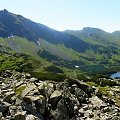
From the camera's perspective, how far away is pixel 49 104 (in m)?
41.0

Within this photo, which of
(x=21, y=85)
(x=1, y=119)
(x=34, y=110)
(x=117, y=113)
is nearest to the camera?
(x=1, y=119)

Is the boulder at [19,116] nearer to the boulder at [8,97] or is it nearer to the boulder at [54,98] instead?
the boulder at [8,97]

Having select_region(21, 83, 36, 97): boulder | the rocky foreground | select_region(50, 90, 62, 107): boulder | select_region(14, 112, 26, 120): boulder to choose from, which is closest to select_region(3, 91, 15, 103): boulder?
the rocky foreground

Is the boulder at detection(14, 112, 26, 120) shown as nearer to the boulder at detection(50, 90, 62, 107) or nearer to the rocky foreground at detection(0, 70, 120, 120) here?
the rocky foreground at detection(0, 70, 120, 120)

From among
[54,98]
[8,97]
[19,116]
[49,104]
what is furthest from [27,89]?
[19,116]

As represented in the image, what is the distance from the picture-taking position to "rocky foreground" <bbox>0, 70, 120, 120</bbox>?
36.6m

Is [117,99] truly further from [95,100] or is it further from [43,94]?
[43,94]

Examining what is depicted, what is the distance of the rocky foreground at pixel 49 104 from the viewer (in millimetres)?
36594

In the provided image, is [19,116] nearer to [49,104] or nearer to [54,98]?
[49,104]

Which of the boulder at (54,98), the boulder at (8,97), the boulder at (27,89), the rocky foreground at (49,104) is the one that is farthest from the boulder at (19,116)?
the boulder at (54,98)

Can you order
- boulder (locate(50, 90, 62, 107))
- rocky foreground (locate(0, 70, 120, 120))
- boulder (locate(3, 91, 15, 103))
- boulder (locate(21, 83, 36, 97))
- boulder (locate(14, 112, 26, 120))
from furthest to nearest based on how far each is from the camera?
boulder (locate(50, 90, 62, 107)), boulder (locate(21, 83, 36, 97)), boulder (locate(3, 91, 15, 103)), rocky foreground (locate(0, 70, 120, 120)), boulder (locate(14, 112, 26, 120))

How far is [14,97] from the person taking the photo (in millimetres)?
39188

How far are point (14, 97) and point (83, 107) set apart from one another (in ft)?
33.8

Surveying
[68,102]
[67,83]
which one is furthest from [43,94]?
[67,83]
